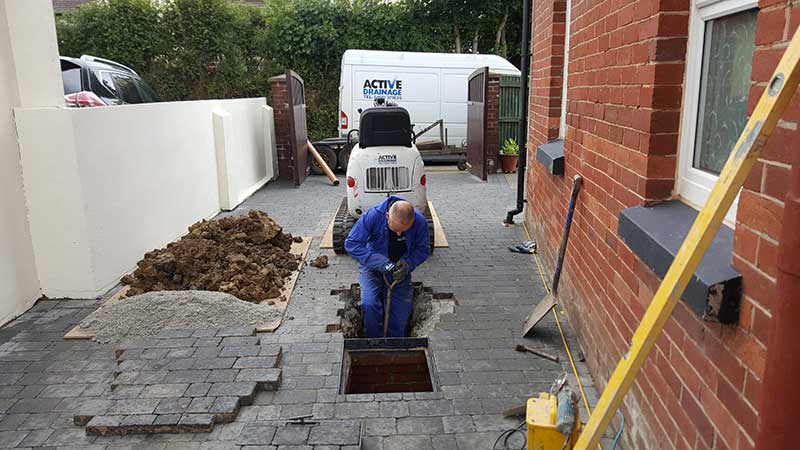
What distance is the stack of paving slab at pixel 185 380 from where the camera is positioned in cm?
345

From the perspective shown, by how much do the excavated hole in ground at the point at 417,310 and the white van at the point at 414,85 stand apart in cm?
869

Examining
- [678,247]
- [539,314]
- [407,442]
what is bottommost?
[407,442]

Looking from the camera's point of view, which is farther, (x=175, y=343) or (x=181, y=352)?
(x=175, y=343)

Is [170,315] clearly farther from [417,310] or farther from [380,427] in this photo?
[380,427]

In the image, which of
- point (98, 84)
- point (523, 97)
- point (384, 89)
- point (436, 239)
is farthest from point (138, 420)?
point (384, 89)

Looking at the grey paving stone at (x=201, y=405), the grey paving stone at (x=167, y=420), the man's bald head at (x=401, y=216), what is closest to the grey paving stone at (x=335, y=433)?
the grey paving stone at (x=201, y=405)

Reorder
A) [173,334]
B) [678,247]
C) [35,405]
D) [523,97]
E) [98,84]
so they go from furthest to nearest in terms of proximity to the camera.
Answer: [98,84]
[523,97]
[173,334]
[35,405]
[678,247]

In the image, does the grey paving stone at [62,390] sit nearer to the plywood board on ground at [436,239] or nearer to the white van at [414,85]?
the plywood board on ground at [436,239]

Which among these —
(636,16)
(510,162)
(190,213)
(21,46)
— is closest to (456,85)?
(510,162)

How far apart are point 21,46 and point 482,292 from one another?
4841 millimetres

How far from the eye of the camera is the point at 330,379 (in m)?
4.05

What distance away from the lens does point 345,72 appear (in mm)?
13906

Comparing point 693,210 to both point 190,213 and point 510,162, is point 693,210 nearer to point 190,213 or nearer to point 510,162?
point 190,213

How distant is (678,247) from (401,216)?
108 inches
